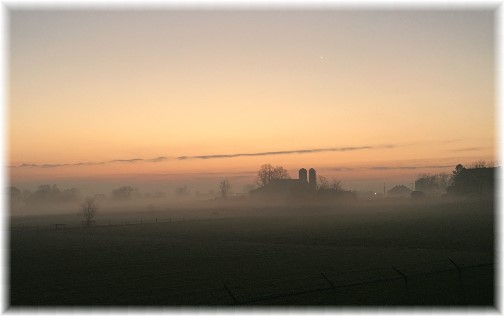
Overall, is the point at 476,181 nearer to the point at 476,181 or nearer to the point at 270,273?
the point at 476,181

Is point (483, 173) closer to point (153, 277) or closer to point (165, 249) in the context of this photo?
point (165, 249)

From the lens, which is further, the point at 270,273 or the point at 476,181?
the point at 476,181

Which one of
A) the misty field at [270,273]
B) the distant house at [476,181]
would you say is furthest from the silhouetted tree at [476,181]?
the misty field at [270,273]

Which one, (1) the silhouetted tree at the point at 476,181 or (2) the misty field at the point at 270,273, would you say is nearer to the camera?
(2) the misty field at the point at 270,273

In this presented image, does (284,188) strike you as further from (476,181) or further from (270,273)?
(270,273)

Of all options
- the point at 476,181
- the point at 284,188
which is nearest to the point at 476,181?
the point at 476,181

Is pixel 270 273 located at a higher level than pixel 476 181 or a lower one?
higher

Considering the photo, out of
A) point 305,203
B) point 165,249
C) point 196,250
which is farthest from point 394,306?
point 305,203

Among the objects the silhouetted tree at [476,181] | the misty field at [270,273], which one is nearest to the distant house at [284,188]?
the silhouetted tree at [476,181]

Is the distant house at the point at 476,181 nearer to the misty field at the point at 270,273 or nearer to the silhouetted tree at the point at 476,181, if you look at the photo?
the silhouetted tree at the point at 476,181

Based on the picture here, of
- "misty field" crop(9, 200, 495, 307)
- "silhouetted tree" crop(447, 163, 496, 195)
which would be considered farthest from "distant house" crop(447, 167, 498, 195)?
"misty field" crop(9, 200, 495, 307)

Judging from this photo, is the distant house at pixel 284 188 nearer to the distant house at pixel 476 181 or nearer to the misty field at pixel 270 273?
the distant house at pixel 476 181

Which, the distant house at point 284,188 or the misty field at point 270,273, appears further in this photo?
the distant house at point 284,188

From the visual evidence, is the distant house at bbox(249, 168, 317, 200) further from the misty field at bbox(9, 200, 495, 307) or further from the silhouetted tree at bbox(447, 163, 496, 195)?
the misty field at bbox(9, 200, 495, 307)
